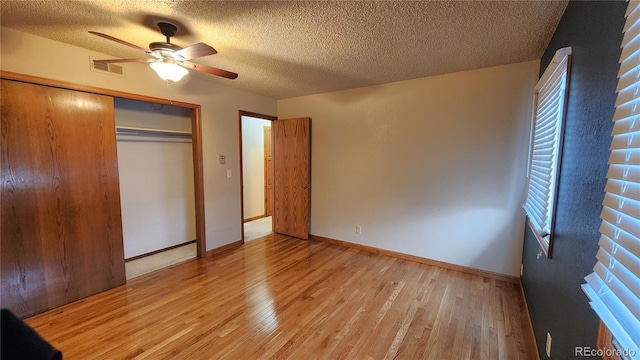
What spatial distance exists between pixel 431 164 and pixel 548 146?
1.46m

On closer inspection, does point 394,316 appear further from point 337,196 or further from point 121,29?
point 121,29

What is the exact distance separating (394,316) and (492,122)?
2.35 metres

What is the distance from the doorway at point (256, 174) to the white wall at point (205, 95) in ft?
3.76

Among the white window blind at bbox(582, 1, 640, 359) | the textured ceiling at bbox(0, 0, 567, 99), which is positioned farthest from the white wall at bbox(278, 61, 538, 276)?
the white window blind at bbox(582, 1, 640, 359)

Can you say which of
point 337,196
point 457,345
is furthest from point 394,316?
point 337,196

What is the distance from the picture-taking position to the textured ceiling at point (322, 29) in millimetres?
1771

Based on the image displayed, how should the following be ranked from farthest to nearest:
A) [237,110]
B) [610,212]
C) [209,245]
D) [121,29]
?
[237,110] < [209,245] < [121,29] < [610,212]

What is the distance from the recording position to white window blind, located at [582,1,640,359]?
0.72m

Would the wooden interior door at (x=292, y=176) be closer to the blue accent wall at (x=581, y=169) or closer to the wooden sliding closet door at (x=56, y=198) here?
the wooden sliding closet door at (x=56, y=198)

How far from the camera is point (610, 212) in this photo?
2.85 ft

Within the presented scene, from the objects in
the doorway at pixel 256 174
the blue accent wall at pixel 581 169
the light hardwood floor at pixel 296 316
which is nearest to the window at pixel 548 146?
the blue accent wall at pixel 581 169

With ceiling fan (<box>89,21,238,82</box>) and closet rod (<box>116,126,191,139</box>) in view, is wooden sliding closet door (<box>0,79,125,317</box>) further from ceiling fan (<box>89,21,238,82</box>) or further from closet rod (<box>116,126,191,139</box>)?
ceiling fan (<box>89,21,238,82</box>)

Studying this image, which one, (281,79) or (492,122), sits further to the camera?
(281,79)

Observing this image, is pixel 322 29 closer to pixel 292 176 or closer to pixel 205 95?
pixel 205 95
